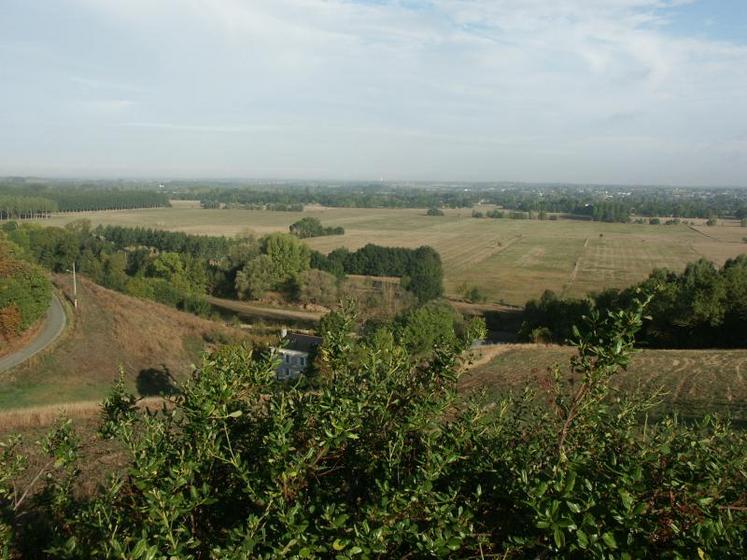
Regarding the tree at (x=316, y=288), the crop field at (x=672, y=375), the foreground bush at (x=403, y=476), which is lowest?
the tree at (x=316, y=288)

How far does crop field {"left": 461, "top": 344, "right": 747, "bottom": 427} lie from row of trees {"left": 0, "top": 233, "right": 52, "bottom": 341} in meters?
24.2

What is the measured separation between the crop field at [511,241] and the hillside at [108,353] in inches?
1453

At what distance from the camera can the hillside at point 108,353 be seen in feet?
83.7

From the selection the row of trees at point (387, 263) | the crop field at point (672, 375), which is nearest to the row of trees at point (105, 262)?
the row of trees at point (387, 263)

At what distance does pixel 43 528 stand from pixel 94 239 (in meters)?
83.0

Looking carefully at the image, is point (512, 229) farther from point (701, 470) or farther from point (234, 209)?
point (701, 470)

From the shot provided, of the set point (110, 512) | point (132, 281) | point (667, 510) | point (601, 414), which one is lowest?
point (132, 281)

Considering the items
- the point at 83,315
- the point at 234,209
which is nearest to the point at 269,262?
the point at 83,315

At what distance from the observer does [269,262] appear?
7044cm

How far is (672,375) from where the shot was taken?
23797 millimetres

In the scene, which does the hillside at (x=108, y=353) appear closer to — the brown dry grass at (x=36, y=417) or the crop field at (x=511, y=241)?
the brown dry grass at (x=36, y=417)

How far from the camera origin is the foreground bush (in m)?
3.49

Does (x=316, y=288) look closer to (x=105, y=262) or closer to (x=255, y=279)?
(x=255, y=279)

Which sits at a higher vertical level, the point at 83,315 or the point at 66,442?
the point at 66,442
